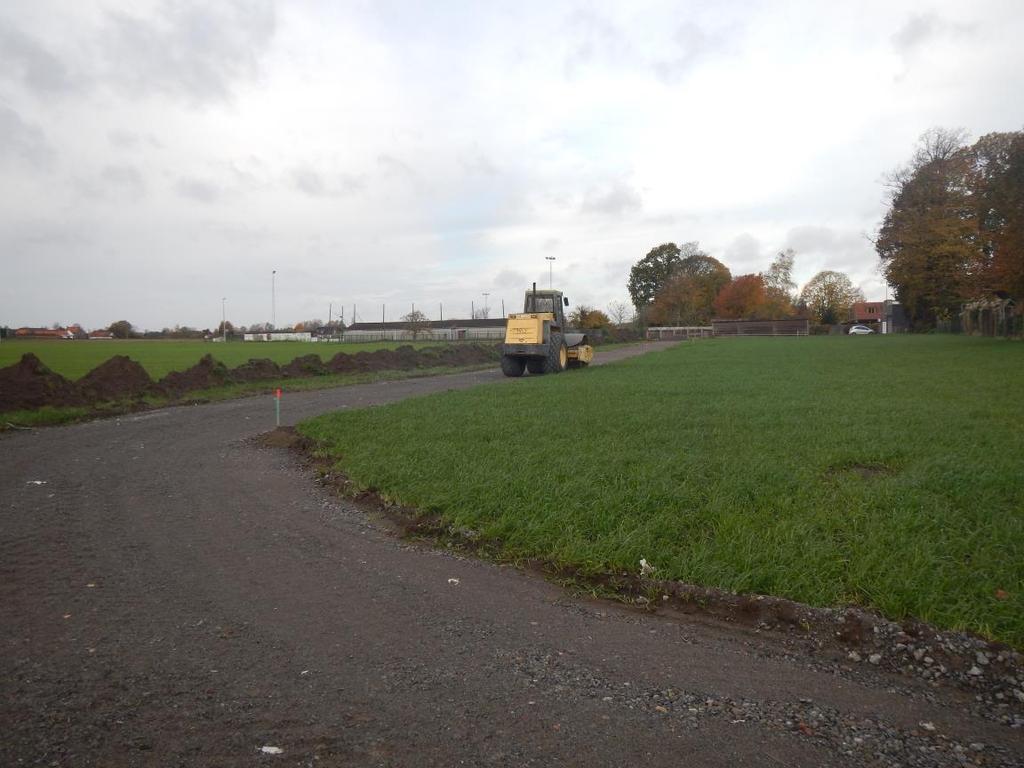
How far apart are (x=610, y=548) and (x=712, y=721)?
2163 mm

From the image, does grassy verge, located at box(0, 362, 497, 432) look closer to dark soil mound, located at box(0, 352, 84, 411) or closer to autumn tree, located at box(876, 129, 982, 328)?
dark soil mound, located at box(0, 352, 84, 411)

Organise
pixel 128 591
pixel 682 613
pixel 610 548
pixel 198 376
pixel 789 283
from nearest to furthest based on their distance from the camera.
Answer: pixel 682 613
pixel 128 591
pixel 610 548
pixel 198 376
pixel 789 283

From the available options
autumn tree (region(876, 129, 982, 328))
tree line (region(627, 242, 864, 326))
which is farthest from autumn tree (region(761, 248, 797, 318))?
autumn tree (region(876, 129, 982, 328))

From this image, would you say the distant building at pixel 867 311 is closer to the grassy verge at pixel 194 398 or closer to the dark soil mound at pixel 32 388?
the grassy verge at pixel 194 398

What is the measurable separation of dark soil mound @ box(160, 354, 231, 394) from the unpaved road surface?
1400cm

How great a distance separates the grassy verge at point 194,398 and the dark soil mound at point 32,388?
390 millimetres

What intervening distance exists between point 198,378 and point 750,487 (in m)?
A: 18.5

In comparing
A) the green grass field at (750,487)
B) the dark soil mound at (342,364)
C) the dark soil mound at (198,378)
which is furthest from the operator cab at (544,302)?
the green grass field at (750,487)

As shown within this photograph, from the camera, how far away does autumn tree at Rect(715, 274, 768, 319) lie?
336 ft

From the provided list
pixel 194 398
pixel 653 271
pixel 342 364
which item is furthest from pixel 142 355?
pixel 653 271

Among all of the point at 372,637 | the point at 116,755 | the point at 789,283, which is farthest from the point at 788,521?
the point at 789,283

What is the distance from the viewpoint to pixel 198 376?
20672 mm

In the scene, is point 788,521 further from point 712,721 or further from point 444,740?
point 444,740

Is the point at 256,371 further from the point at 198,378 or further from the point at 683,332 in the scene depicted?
the point at 683,332
